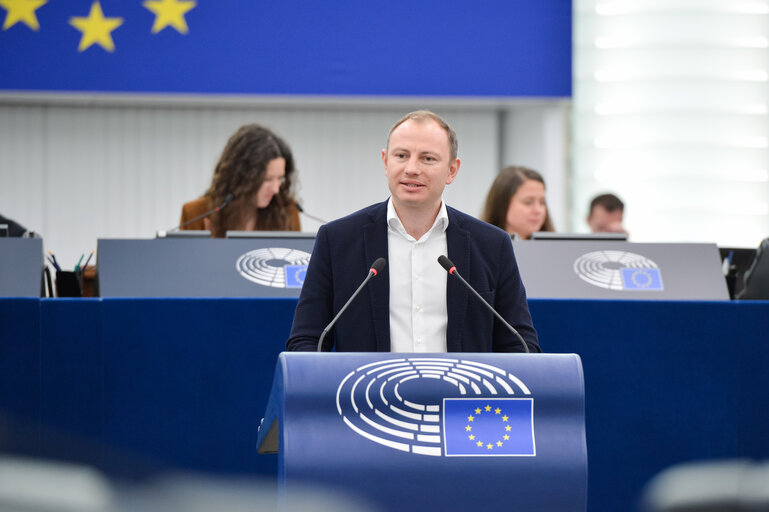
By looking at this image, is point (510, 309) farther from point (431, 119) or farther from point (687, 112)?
point (687, 112)

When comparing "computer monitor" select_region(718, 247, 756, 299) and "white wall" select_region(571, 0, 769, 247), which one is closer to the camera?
"computer monitor" select_region(718, 247, 756, 299)

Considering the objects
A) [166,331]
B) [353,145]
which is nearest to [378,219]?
[166,331]

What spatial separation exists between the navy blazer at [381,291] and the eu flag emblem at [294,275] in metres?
1.51

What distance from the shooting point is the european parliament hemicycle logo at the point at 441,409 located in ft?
6.03

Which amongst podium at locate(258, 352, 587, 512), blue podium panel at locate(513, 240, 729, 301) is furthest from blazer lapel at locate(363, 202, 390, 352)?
blue podium panel at locate(513, 240, 729, 301)

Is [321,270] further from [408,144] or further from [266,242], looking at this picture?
[266,242]

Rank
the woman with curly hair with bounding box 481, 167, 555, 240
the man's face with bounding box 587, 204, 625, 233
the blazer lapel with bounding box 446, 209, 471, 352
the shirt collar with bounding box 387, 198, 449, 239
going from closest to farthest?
the blazer lapel with bounding box 446, 209, 471, 352
the shirt collar with bounding box 387, 198, 449, 239
the woman with curly hair with bounding box 481, 167, 555, 240
the man's face with bounding box 587, 204, 625, 233

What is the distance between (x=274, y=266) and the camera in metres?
4.05

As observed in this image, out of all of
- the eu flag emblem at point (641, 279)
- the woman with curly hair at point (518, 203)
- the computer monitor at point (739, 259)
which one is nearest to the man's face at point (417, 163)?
the eu flag emblem at point (641, 279)

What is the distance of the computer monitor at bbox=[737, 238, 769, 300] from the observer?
14.0 feet

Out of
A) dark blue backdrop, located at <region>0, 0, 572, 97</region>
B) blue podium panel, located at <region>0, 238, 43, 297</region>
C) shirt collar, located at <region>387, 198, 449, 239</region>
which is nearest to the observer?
shirt collar, located at <region>387, 198, 449, 239</region>

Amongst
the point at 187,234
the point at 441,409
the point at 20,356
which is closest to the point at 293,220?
the point at 187,234

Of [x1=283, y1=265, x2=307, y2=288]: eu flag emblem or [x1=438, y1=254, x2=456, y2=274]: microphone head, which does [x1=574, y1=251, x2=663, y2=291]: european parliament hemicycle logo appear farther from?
[x1=438, y1=254, x2=456, y2=274]: microphone head

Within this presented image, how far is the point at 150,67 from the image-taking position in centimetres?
691
